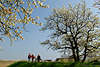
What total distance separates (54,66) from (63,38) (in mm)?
15335

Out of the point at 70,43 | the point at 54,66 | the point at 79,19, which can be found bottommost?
the point at 54,66

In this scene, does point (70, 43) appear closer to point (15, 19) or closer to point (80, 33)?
point (80, 33)

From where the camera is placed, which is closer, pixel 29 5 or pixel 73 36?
pixel 29 5

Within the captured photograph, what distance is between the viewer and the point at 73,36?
24922mm

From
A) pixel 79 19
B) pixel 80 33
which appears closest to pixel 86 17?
pixel 79 19

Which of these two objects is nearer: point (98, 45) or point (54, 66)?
point (54, 66)

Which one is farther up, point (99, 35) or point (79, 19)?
point (79, 19)

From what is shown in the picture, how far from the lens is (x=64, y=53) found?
84.9 feet

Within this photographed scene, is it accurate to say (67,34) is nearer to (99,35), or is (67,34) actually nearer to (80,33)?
(80,33)

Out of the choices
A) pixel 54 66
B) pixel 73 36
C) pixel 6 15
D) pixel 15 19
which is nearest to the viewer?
pixel 6 15

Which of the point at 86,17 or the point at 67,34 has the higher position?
the point at 86,17

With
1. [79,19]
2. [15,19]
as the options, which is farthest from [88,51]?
[15,19]

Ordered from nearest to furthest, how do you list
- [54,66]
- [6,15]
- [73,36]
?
[6,15], [54,66], [73,36]

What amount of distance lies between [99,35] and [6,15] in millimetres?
21120
